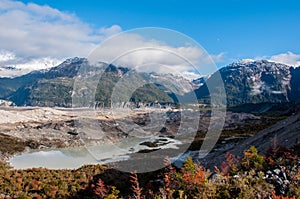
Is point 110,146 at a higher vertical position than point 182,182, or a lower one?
lower

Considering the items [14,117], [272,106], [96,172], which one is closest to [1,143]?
[96,172]

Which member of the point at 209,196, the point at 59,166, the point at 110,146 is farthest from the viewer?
the point at 110,146

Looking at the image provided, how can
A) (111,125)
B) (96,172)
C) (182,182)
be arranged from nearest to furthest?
(182,182), (96,172), (111,125)

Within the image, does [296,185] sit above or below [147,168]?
above

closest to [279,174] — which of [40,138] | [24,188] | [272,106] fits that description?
[24,188]

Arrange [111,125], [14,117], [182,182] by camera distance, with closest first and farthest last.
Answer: [182,182] < [111,125] < [14,117]

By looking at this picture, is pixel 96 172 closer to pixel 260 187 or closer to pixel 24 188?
pixel 24 188

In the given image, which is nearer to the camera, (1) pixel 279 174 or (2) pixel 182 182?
(2) pixel 182 182

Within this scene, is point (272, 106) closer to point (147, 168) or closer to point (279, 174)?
point (147, 168)

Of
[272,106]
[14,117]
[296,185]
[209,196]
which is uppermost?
[272,106]
